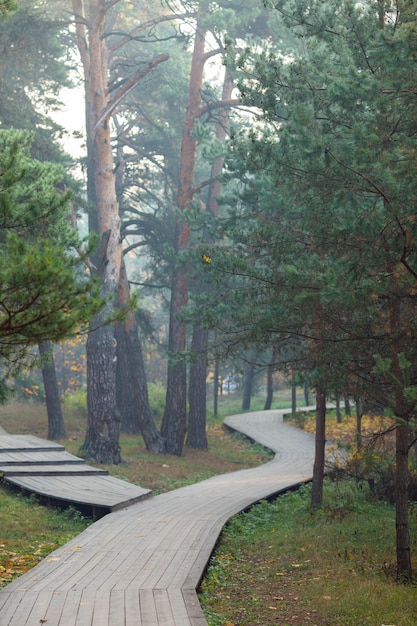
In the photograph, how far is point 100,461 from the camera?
21016 mm

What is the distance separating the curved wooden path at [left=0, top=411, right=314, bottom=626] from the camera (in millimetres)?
6766

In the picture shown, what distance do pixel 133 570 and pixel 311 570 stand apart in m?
2.23

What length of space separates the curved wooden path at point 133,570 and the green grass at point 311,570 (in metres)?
0.30

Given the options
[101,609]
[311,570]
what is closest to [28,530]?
[311,570]

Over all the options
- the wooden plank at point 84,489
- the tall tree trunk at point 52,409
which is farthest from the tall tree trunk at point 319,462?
the tall tree trunk at point 52,409

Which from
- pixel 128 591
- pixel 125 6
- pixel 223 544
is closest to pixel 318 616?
pixel 128 591

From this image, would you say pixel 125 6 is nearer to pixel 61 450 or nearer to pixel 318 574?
pixel 61 450

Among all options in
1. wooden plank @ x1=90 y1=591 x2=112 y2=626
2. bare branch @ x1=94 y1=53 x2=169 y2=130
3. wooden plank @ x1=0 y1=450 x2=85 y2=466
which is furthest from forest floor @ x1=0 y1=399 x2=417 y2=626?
bare branch @ x1=94 y1=53 x2=169 y2=130

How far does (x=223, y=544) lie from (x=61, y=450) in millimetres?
8213

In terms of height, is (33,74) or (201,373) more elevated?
(33,74)

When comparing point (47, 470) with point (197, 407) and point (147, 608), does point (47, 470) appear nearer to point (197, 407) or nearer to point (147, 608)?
point (147, 608)

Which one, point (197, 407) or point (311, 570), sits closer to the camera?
point (311, 570)

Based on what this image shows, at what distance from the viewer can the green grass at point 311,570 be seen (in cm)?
739

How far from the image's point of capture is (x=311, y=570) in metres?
9.52
